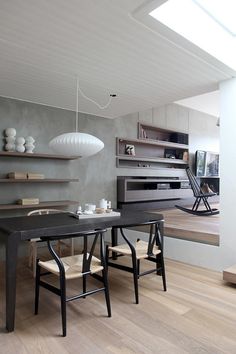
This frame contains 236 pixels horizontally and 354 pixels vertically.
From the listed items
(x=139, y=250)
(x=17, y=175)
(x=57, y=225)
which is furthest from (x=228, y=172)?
(x=17, y=175)

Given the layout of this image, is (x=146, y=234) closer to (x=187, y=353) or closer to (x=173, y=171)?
(x=187, y=353)

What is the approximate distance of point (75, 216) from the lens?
118 inches

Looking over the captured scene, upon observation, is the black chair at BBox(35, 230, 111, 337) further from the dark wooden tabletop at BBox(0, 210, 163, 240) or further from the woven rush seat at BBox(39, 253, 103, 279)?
the dark wooden tabletop at BBox(0, 210, 163, 240)

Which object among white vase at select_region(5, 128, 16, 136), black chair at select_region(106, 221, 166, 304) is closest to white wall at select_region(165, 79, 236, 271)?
black chair at select_region(106, 221, 166, 304)

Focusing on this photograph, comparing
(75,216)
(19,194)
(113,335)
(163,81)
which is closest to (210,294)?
(113,335)

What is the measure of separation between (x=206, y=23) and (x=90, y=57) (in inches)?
47.1

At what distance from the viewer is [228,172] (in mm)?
3338

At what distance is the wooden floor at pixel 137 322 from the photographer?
1.88 m

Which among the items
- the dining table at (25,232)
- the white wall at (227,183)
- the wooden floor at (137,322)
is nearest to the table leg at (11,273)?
the dining table at (25,232)

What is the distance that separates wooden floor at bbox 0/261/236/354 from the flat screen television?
5.07 metres

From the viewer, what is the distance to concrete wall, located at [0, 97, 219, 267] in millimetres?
4023

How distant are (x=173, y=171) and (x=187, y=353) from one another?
5.57 metres

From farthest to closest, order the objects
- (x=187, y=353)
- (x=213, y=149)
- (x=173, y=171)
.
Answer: (x=213, y=149)
(x=173, y=171)
(x=187, y=353)

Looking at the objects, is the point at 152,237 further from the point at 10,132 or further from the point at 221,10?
the point at 10,132
